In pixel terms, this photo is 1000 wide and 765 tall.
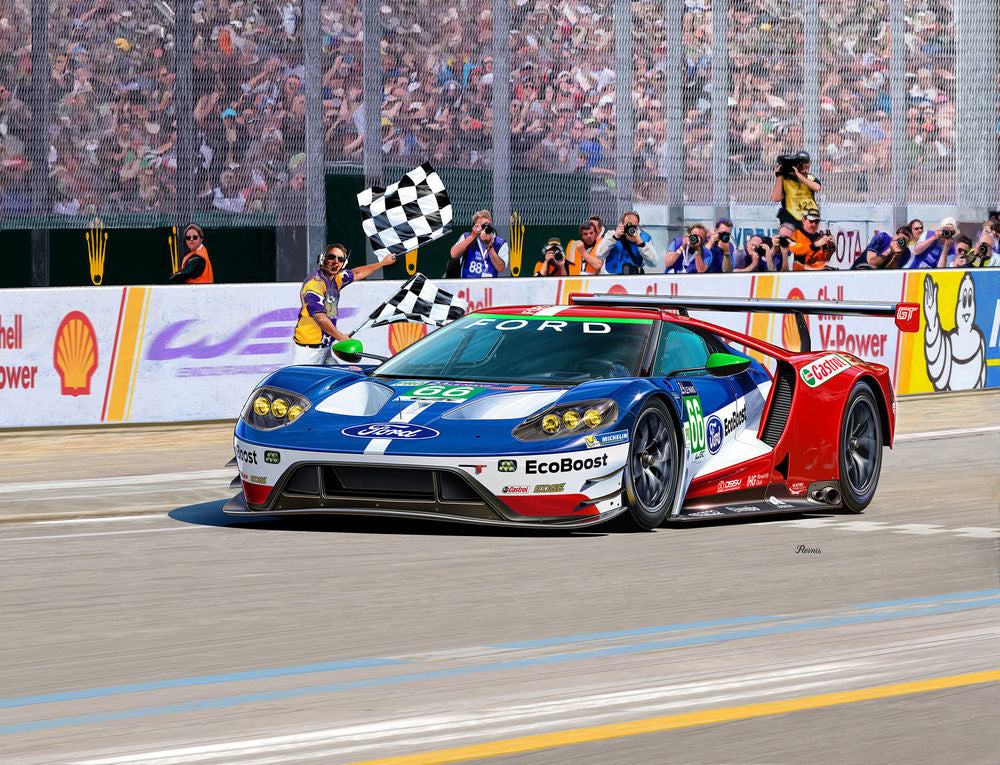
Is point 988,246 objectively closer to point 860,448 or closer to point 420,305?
point 420,305

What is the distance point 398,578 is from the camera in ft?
25.1

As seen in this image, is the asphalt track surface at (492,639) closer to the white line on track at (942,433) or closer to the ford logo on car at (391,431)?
the ford logo on car at (391,431)

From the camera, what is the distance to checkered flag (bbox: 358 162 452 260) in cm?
1608

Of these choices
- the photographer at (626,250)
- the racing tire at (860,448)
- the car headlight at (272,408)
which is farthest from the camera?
the photographer at (626,250)

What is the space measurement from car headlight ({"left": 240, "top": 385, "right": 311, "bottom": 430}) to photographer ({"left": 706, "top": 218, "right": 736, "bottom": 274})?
31.9 ft

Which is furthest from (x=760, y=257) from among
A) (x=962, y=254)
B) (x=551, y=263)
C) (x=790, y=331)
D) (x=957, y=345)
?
(x=962, y=254)

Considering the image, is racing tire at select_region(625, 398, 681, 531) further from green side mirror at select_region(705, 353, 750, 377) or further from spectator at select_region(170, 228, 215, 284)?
spectator at select_region(170, 228, 215, 284)

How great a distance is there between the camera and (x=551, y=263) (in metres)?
17.4

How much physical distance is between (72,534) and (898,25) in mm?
14512

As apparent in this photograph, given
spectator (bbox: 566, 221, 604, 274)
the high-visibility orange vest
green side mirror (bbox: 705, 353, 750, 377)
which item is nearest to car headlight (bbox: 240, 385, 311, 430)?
green side mirror (bbox: 705, 353, 750, 377)

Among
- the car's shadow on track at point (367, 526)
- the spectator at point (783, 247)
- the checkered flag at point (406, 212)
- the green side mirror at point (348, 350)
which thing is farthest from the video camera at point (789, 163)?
the car's shadow on track at point (367, 526)

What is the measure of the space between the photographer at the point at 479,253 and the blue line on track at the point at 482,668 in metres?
10.2

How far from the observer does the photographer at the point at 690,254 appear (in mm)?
18234

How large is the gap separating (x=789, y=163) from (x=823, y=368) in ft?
32.7
